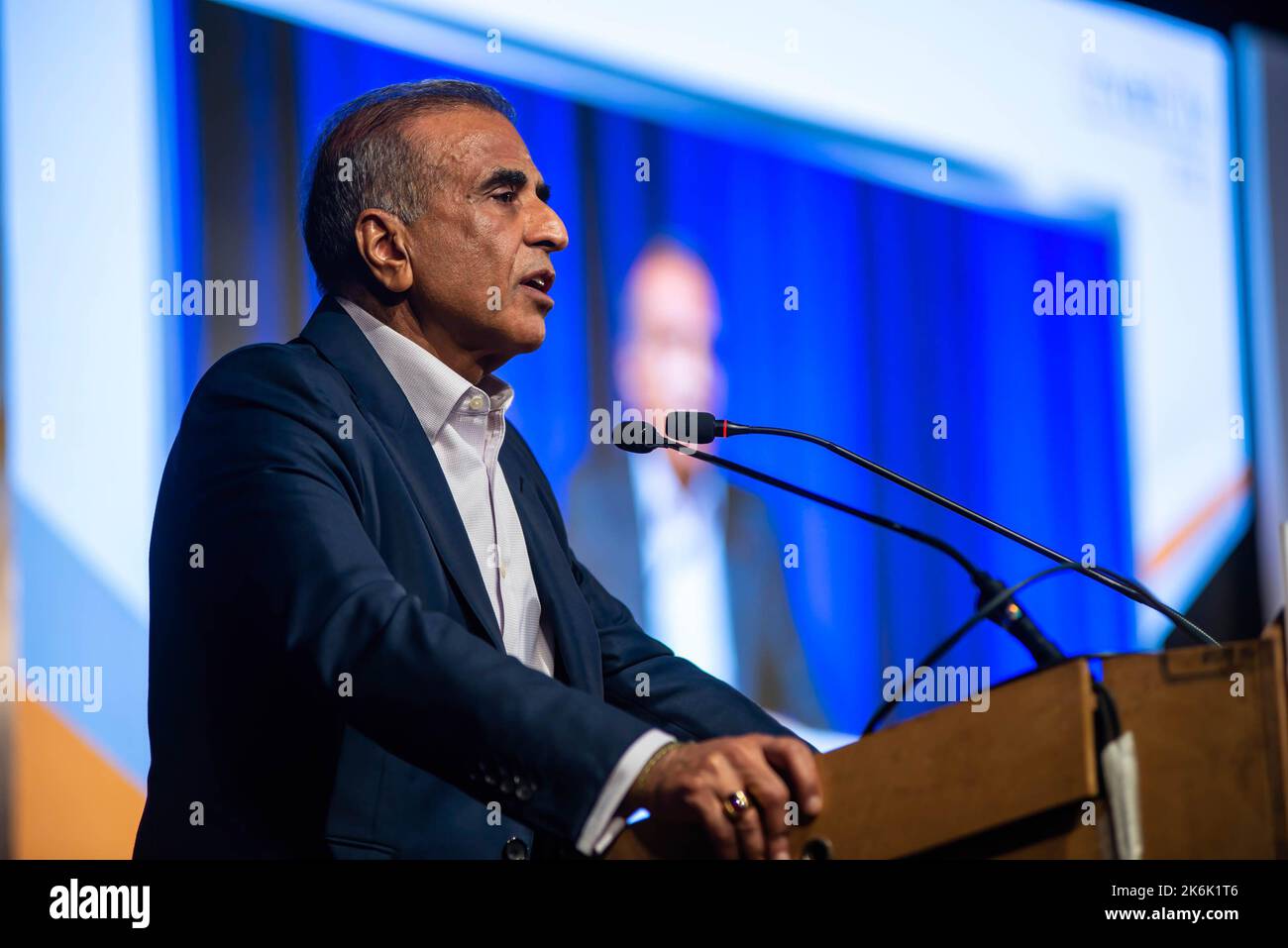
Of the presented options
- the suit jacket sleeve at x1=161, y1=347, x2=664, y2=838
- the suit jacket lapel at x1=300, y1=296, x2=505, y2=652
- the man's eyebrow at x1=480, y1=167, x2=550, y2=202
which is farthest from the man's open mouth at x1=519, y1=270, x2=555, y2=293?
the suit jacket sleeve at x1=161, y1=347, x2=664, y2=838

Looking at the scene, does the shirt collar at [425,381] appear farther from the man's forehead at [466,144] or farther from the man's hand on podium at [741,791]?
the man's hand on podium at [741,791]

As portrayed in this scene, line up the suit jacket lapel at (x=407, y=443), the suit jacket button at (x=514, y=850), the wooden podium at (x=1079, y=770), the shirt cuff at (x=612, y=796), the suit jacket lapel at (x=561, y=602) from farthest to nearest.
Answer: the suit jacket lapel at (x=561, y=602) < the suit jacket lapel at (x=407, y=443) < the suit jacket button at (x=514, y=850) < the shirt cuff at (x=612, y=796) < the wooden podium at (x=1079, y=770)

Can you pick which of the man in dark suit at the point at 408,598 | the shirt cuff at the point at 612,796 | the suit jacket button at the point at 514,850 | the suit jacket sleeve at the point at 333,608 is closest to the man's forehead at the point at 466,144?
the man in dark suit at the point at 408,598

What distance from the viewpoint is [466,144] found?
7.70 feet

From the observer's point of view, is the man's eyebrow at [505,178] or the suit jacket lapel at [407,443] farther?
the man's eyebrow at [505,178]

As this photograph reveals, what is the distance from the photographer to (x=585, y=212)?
3604 mm

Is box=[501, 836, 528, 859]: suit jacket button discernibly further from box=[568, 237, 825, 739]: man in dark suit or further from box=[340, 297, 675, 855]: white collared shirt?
box=[568, 237, 825, 739]: man in dark suit

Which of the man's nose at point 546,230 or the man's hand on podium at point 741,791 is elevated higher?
the man's nose at point 546,230

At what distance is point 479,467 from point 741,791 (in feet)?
3.45

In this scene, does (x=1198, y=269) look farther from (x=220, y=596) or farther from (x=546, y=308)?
(x=220, y=596)

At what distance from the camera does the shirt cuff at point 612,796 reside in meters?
1.42

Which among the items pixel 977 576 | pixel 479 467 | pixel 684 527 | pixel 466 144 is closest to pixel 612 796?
pixel 977 576

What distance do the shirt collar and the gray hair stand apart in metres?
0.14

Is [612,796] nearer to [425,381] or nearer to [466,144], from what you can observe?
[425,381]
